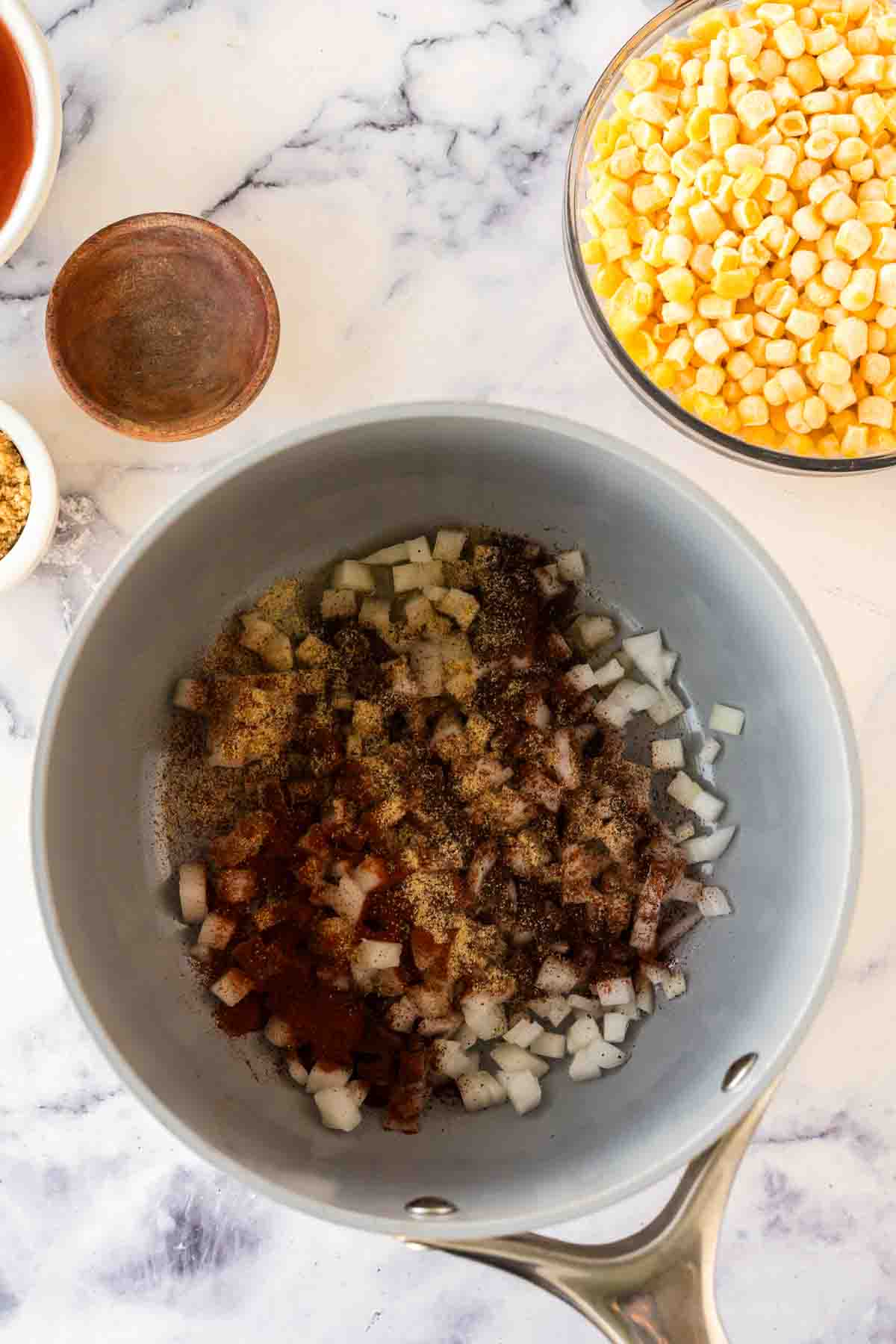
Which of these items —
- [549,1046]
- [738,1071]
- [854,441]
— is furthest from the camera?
[549,1046]

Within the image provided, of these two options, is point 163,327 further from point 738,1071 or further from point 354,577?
point 738,1071

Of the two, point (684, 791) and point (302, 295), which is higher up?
point (302, 295)

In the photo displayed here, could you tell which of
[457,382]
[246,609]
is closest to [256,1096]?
[246,609]

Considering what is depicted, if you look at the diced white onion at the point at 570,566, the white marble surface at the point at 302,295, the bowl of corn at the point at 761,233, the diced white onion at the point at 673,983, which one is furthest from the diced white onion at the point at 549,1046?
the bowl of corn at the point at 761,233

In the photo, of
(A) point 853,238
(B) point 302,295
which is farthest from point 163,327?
(A) point 853,238

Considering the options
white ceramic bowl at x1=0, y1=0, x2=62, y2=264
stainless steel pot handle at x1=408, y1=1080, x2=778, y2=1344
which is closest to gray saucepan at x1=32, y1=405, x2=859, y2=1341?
stainless steel pot handle at x1=408, y1=1080, x2=778, y2=1344

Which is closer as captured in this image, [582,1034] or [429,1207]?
[429,1207]

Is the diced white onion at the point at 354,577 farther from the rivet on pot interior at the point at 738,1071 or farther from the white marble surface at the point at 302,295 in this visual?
the rivet on pot interior at the point at 738,1071
